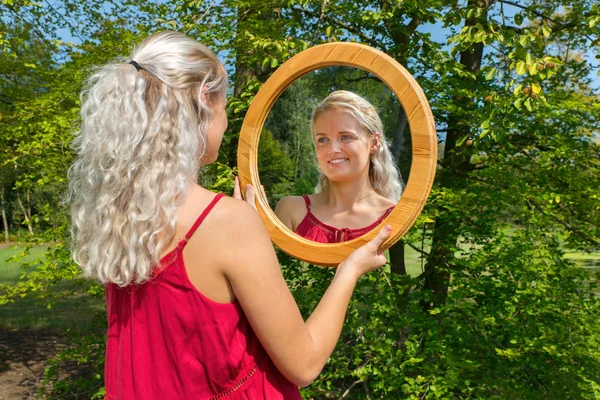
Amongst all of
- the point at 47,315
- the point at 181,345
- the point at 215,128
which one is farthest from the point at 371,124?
the point at 47,315

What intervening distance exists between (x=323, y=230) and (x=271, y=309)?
72cm

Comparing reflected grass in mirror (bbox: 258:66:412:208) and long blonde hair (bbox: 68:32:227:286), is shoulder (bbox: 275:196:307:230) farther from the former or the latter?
long blonde hair (bbox: 68:32:227:286)

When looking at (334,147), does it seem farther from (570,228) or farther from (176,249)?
(570,228)

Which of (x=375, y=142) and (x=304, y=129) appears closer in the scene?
(x=375, y=142)

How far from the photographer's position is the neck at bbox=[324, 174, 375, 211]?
189 cm

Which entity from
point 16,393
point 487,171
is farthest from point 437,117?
point 16,393

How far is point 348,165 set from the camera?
6.24 feet

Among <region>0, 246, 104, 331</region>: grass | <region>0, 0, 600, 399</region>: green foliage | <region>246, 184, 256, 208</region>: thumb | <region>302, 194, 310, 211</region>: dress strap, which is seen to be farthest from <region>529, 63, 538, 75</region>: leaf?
<region>0, 246, 104, 331</region>: grass

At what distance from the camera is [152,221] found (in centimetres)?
122

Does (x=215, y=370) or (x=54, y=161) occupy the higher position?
(x=54, y=161)

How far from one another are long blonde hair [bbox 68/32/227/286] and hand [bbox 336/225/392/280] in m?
0.60

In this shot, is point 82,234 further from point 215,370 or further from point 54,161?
point 54,161

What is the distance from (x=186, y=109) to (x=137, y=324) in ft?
1.90

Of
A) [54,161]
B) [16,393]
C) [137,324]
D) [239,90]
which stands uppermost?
[239,90]
